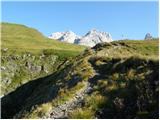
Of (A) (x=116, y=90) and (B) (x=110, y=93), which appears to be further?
(A) (x=116, y=90)

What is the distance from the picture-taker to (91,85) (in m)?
33.5

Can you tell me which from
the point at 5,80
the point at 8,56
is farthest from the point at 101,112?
the point at 8,56

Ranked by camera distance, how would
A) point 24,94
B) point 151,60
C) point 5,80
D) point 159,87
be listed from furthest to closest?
1. point 5,80
2. point 24,94
3. point 151,60
4. point 159,87

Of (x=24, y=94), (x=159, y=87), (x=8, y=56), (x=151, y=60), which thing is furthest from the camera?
(x=8, y=56)

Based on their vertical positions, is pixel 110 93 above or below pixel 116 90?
below

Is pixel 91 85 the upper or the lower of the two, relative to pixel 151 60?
lower

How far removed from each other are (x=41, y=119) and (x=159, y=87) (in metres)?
8.72

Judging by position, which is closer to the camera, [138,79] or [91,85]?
[138,79]

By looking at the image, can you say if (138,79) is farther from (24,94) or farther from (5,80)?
(5,80)

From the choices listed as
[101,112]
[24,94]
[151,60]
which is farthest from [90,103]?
[24,94]

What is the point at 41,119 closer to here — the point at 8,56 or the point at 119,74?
the point at 119,74

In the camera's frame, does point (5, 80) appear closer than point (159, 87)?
No

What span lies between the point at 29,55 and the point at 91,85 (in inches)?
6052

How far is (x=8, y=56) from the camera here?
177875 millimetres
